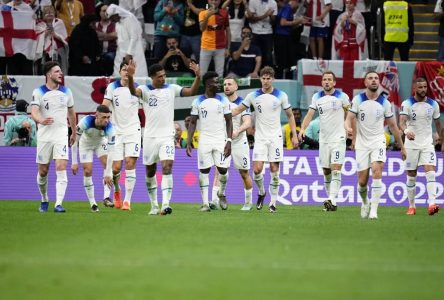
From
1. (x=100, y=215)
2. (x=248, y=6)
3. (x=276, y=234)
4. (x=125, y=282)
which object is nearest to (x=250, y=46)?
(x=248, y=6)

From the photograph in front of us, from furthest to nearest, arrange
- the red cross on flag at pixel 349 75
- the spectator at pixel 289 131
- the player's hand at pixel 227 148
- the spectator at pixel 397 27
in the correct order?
the spectator at pixel 397 27
the red cross on flag at pixel 349 75
the spectator at pixel 289 131
the player's hand at pixel 227 148

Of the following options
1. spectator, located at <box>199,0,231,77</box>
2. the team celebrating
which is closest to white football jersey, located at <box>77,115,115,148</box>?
the team celebrating

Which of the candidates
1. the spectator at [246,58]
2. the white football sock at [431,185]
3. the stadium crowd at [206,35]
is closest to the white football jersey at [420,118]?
the white football sock at [431,185]

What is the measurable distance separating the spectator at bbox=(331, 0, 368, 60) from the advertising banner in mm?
3839

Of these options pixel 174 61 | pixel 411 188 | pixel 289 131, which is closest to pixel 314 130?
pixel 289 131

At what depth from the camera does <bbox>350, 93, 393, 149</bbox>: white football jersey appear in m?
21.1

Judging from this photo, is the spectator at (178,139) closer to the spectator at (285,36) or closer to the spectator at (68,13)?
the spectator at (285,36)

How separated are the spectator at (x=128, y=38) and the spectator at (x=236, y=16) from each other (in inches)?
105

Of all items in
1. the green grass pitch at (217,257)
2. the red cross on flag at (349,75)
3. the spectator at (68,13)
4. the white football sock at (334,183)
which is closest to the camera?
the green grass pitch at (217,257)

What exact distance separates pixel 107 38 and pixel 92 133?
25.0 feet

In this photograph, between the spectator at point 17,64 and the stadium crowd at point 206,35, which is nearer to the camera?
the stadium crowd at point 206,35

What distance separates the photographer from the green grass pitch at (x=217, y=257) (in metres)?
11.7

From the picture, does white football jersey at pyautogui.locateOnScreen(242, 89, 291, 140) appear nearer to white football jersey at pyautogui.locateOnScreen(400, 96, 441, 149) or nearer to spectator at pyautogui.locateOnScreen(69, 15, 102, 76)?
white football jersey at pyautogui.locateOnScreen(400, 96, 441, 149)

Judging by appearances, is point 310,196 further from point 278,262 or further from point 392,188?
point 278,262
